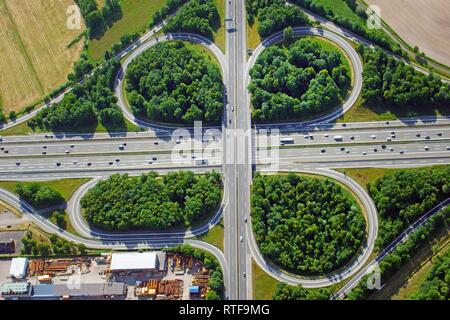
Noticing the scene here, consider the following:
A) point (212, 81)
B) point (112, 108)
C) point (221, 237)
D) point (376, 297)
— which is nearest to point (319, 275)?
point (376, 297)

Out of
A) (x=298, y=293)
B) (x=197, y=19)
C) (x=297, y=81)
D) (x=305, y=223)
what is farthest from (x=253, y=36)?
(x=298, y=293)

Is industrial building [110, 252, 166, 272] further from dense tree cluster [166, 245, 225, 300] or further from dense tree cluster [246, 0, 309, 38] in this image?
dense tree cluster [246, 0, 309, 38]

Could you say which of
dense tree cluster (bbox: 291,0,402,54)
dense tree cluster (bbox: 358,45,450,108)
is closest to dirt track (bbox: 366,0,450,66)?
dense tree cluster (bbox: 291,0,402,54)

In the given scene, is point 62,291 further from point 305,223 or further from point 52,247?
point 305,223

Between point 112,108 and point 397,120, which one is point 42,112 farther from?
point 397,120

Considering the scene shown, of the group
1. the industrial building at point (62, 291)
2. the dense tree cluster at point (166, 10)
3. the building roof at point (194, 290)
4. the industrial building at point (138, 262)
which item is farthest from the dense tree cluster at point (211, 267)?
the dense tree cluster at point (166, 10)

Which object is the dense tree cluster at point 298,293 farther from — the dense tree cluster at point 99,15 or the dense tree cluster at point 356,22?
the dense tree cluster at point 99,15
